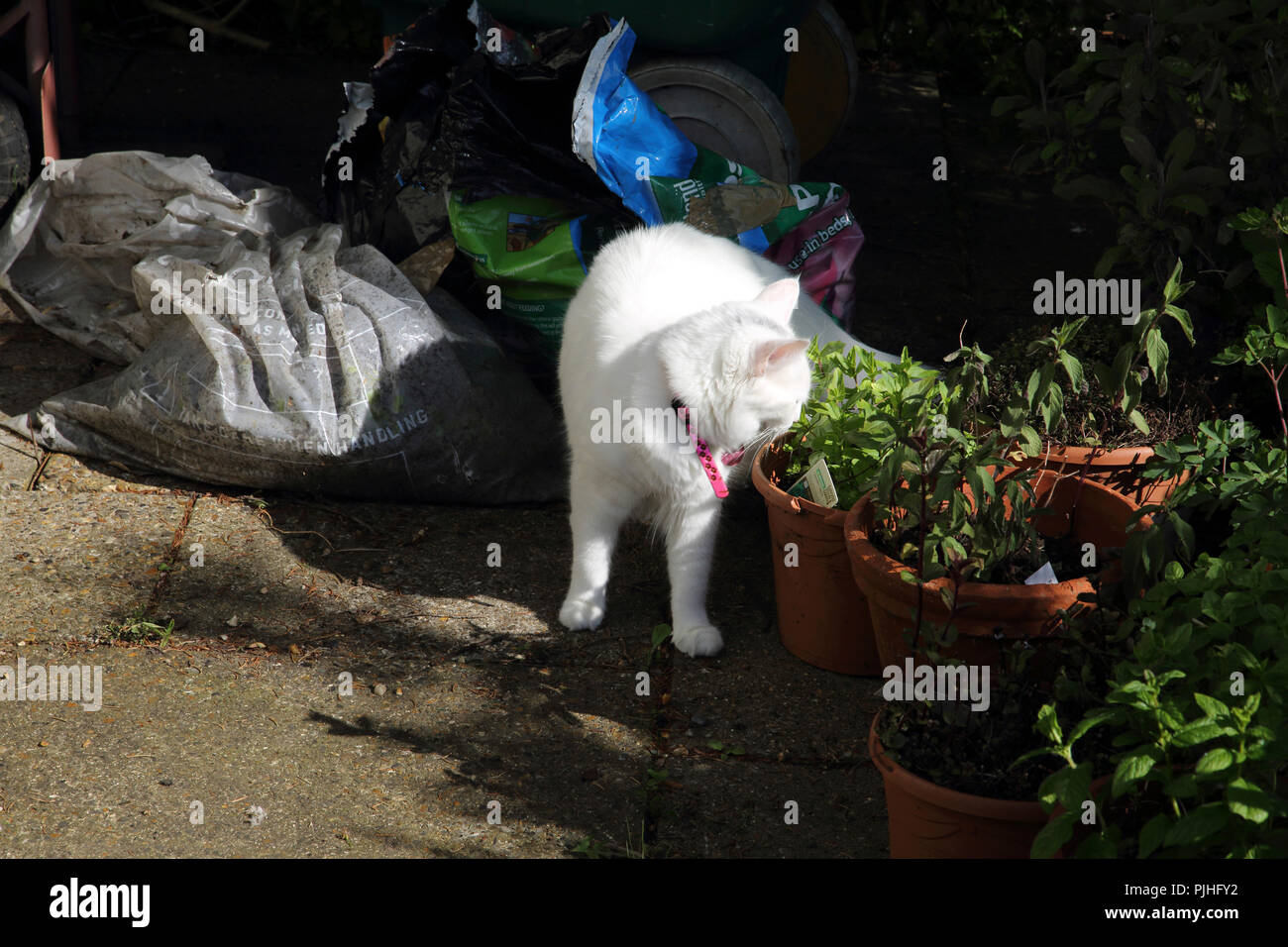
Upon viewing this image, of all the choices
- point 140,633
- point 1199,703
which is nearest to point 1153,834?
point 1199,703

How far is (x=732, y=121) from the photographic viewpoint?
383cm

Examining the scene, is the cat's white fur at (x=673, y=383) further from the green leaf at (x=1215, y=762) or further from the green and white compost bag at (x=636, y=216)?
the green leaf at (x=1215, y=762)

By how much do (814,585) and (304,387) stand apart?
4.70ft

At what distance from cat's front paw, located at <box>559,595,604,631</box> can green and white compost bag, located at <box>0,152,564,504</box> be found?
0.56m

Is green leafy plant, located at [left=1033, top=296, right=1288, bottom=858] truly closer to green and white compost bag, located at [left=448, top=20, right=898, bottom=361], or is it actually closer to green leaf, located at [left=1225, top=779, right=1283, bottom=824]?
green leaf, located at [left=1225, top=779, right=1283, bottom=824]

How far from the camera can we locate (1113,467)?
249 centimetres

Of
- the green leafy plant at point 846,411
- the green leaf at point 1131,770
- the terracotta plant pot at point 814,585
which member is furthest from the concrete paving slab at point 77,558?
the green leaf at point 1131,770

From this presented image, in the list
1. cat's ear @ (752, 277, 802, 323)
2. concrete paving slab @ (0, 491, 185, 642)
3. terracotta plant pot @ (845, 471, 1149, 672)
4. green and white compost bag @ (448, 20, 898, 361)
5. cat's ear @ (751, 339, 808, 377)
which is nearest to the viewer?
terracotta plant pot @ (845, 471, 1149, 672)

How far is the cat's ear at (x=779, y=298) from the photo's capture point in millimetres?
2627

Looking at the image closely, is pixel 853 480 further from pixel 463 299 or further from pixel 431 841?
pixel 463 299

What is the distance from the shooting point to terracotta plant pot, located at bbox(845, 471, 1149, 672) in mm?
2072

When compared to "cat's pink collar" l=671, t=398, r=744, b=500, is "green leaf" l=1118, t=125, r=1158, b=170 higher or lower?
higher

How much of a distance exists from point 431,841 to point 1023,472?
1.29 metres

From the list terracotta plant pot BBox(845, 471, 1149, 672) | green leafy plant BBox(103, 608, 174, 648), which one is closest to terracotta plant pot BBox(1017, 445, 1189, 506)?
terracotta plant pot BBox(845, 471, 1149, 672)
